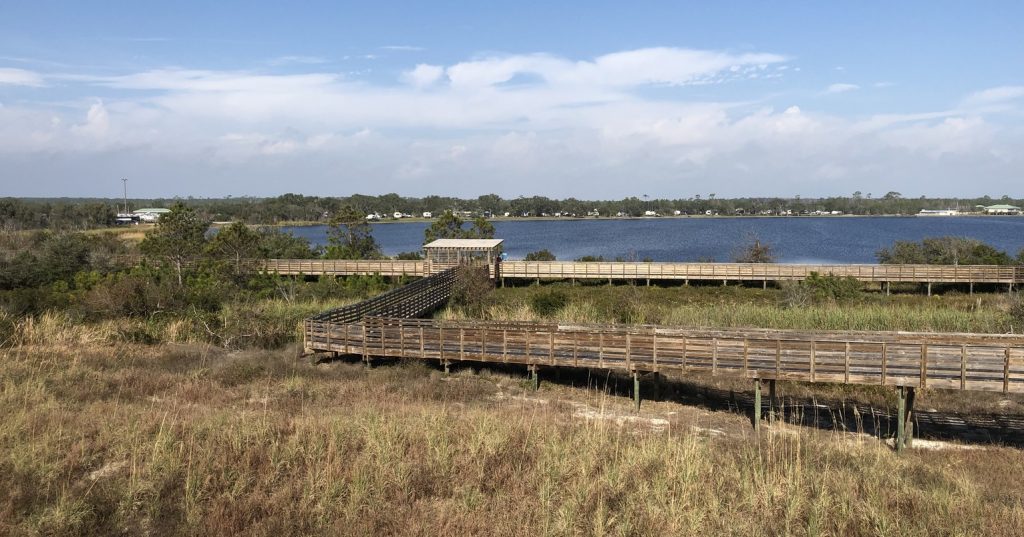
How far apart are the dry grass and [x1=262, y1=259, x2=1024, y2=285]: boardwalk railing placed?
27009mm

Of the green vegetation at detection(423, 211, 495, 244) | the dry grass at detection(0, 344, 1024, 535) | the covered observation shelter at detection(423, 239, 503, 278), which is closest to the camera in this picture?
the dry grass at detection(0, 344, 1024, 535)

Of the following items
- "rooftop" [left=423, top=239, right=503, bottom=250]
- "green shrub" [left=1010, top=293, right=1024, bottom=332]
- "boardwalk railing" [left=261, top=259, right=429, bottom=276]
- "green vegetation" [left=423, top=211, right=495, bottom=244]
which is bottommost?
"green shrub" [left=1010, top=293, right=1024, bottom=332]

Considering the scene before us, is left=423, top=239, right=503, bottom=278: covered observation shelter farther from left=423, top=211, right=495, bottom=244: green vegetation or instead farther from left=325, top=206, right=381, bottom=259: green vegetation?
left=325, top=206, right=381, bottom=259: green vegetation

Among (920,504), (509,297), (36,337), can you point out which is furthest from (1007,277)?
(36,337)

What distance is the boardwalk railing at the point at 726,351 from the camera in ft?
44.6

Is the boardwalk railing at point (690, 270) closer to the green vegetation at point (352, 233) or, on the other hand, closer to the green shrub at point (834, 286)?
the green shrub at point (834, 286)

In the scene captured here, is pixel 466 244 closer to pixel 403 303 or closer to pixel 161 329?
pixel 403 303

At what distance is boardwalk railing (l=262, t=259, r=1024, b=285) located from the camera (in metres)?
37.0

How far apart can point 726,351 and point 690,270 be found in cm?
2567

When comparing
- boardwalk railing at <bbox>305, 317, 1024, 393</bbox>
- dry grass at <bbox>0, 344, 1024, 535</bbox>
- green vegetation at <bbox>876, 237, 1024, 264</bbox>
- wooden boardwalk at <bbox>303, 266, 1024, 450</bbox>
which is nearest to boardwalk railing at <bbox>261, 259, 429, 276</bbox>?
wooden boardwalk at <bbox>303, 266, 1024, 450</bbox>

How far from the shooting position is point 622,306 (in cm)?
2783

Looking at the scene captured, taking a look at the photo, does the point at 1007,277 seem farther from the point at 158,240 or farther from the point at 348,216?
the point at 158,240

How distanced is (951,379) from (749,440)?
4.55 meters

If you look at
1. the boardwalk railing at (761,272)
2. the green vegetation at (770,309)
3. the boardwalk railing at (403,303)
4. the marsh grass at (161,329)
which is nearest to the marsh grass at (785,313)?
the green vegetation at (770,309)
